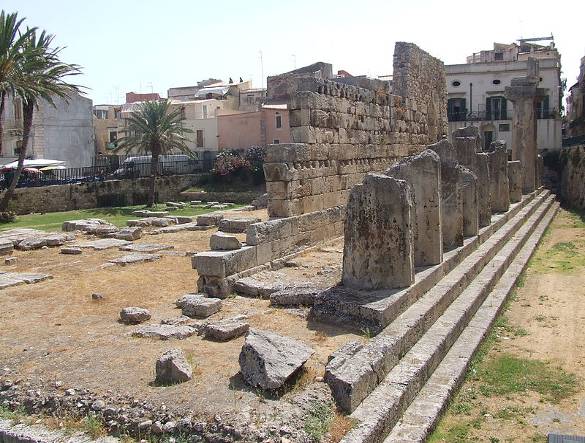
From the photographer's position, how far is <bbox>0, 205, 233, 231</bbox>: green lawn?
22039 mm

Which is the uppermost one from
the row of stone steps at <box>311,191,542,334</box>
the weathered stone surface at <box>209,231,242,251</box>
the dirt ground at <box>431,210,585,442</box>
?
the weathered stone surface at <box>209,231,242,251</box>

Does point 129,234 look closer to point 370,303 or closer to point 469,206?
point 469,206

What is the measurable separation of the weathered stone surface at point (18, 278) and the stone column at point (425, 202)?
705 cm

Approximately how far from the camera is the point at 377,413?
522 centimetres

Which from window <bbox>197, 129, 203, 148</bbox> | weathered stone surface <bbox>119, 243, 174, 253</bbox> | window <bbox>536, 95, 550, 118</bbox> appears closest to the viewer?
weathered stone surface <bbox>119, 243, 174, 253</bbox>

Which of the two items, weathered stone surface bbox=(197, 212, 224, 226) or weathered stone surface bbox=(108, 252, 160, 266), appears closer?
weathered stone surface bbox=(108, 252, 160, 266)

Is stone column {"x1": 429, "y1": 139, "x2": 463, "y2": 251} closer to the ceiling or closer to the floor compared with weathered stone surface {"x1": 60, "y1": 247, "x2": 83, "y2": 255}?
closer to the ceiling

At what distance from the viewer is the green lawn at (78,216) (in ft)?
72.3

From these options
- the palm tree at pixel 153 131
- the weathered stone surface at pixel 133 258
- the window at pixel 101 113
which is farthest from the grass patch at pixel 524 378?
the window at pixel 101 113

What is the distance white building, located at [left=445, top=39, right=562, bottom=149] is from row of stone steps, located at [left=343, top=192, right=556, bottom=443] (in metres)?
31.3

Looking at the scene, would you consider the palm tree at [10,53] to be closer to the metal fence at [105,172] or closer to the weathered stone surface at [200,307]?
the metal fence at [105,172]

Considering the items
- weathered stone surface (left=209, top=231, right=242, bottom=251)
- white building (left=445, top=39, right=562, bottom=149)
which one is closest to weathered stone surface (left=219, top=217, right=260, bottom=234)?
weathered stone surface (left=209, top=231, right=242, bottom=251)

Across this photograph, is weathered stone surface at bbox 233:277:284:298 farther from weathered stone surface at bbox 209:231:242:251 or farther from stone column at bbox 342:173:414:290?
stone column at bbox 342:173:414:290

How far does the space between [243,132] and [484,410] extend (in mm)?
36882
